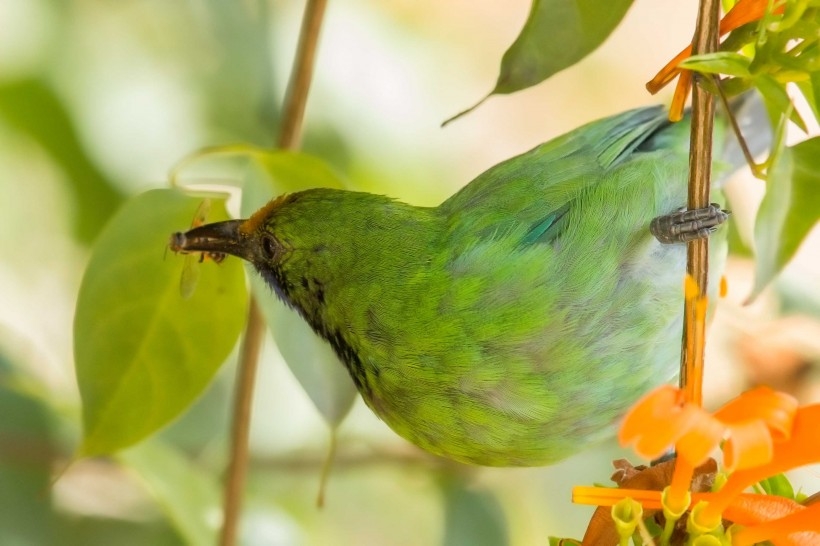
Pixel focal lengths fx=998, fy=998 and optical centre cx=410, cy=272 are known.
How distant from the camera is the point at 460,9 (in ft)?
12.0

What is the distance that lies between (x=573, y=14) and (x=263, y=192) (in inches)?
22.2

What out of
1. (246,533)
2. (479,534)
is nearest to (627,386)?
(479,534)

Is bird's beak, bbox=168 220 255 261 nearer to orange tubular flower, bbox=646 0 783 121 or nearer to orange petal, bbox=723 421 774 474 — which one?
orange tubular flower, bbox=646 0 783 121

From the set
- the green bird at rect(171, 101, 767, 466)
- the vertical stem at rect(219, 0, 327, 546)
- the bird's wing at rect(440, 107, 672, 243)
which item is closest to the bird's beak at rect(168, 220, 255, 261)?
the green bird at rect(171, 101, 767, 466)

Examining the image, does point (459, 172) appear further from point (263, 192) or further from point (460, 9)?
point (263, 192)

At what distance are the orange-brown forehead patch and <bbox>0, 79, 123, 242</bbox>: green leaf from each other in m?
0.86

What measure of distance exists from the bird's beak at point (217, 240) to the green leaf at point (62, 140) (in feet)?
2.79

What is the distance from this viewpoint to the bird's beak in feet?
4.94

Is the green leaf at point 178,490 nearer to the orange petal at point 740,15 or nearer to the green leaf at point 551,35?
the green leaf at point 551,35

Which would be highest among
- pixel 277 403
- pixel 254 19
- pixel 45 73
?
pixel 254 19

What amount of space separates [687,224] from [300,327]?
0.63 m

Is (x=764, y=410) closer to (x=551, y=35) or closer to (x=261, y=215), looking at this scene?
(x=551, y=35)

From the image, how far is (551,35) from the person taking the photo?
126 cm

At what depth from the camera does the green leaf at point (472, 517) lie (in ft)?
7.46
